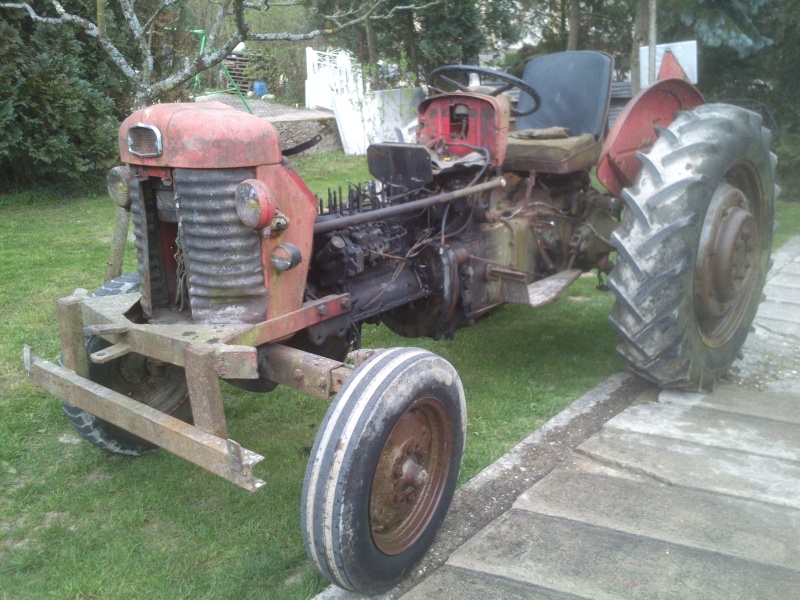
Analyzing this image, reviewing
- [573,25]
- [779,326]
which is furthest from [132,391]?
[573,25]

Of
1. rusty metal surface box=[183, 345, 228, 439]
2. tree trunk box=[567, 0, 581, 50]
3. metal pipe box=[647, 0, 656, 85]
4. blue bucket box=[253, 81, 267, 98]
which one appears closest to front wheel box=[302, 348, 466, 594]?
rusty metal surface box=[183, 345, 228, 439]

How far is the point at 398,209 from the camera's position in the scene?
11.2 ft

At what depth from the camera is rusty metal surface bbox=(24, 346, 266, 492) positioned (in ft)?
7.48

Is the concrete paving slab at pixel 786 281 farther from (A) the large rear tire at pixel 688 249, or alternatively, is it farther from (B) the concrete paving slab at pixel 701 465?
(B) the concrete paving slab at pixel 701 465

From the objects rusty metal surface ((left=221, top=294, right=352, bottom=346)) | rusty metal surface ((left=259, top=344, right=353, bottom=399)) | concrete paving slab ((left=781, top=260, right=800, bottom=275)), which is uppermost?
rusty metal surface ((left=221, top=294, right=352, bottom=346))

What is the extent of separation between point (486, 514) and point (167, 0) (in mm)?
3616

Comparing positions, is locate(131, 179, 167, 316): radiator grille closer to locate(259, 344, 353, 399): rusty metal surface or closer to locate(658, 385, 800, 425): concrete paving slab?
locate(259, 344, 353, 399): rusty metal surface

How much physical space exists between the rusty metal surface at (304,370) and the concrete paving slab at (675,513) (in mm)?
1019

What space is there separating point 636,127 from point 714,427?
5.70 feet

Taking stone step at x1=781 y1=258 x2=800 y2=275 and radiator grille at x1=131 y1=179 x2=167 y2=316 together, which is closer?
radiator grille at x1=131 y1=179 x2=167 y2=316

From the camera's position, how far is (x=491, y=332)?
5.30 metres

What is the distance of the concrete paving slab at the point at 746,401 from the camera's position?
13.0 feet

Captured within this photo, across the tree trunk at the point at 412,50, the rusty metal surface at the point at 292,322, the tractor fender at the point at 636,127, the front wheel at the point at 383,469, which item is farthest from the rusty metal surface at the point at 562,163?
the tree trunk at the point at 412,50

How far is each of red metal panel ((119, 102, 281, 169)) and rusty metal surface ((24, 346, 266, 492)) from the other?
2.70 ft
